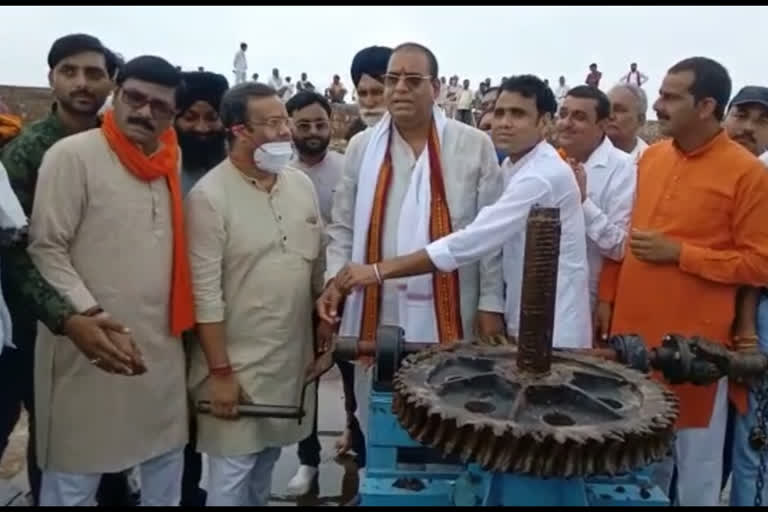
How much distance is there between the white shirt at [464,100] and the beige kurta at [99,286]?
17311 mm

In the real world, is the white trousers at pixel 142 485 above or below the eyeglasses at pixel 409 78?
below

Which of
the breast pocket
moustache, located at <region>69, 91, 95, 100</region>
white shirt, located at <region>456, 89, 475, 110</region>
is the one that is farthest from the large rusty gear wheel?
white shirt, located at <region>456, 89, 475, 110</region>

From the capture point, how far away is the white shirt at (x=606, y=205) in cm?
323

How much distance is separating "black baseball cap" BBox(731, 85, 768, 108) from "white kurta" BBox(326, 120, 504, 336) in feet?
4.84

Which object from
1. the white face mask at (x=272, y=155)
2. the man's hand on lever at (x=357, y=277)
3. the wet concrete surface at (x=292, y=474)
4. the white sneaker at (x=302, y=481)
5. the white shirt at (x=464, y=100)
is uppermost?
the white shirt at (x=464, y=100)

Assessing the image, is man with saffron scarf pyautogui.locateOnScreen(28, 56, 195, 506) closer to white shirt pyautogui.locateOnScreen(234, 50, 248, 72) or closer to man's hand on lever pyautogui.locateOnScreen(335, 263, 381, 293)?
man's hand on lever pyautogui.locateOnScreen(335, 263, 381, 293)

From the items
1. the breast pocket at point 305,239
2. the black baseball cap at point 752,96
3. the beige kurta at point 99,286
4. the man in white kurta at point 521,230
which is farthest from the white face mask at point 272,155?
the black baseball cap at point 752,96

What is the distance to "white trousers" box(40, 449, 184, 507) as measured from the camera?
2.59 m

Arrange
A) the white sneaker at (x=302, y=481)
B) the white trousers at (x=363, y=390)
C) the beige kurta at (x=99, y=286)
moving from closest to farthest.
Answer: the beige kurta at (x=99, y=286) → the white trousers at (x=363, y=390) → the white sneaker at (x=302, y=481)

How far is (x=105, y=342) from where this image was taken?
234cm

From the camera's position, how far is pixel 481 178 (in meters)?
3.12

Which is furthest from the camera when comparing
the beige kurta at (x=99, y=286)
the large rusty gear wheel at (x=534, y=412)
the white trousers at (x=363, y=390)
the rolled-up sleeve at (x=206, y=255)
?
the white trousers at (x=363, y=390)

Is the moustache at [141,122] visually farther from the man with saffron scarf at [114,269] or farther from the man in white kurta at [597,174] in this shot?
the man in white kurta at [597,174]

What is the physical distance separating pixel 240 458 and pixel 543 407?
142 cm
